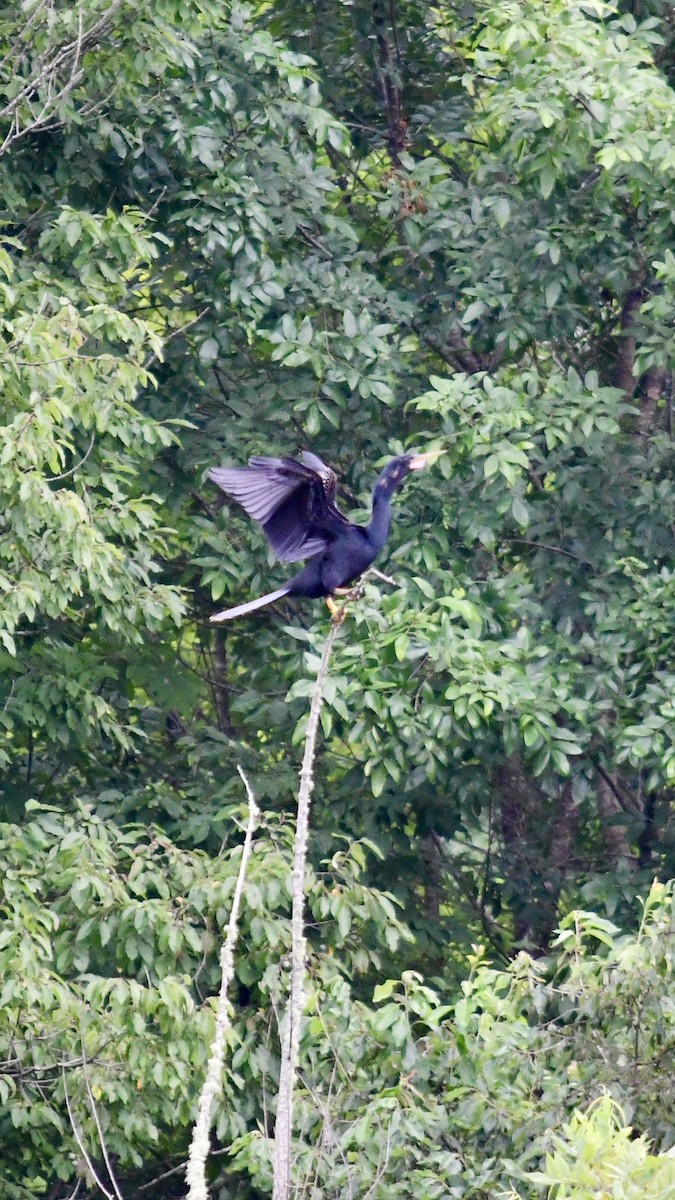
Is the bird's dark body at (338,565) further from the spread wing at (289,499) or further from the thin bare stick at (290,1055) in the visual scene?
the thin bare stick at (290,1055)

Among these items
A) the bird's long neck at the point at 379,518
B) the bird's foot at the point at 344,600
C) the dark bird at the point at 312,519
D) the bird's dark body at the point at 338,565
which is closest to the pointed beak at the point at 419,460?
the dark bird at the point at 312,519

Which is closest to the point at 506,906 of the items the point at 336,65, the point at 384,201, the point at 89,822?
the point at 89,822

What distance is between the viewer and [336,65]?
703 cm

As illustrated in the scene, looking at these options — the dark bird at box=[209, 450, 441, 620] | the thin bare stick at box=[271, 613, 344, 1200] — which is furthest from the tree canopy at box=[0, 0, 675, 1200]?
the thin bare stick at box=[271, 613, 344, 1200]

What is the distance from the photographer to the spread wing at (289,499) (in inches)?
178

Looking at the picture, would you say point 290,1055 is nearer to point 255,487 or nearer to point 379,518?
point 255,487

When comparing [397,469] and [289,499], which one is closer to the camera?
[289,499]

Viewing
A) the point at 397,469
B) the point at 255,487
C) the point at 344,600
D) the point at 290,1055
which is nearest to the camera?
the point at 290,1055

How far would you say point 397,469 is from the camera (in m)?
5.14

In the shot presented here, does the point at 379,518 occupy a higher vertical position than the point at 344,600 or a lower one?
higher

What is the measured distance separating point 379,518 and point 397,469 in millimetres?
170

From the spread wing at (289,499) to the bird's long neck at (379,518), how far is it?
0.38 feet

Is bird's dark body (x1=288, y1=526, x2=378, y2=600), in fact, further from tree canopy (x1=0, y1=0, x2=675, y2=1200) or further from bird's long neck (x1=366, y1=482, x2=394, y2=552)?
tree canopy (x1=0, y1=0, x2=675, y2=1200)

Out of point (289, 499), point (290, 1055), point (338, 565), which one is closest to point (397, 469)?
point (338, 565)
